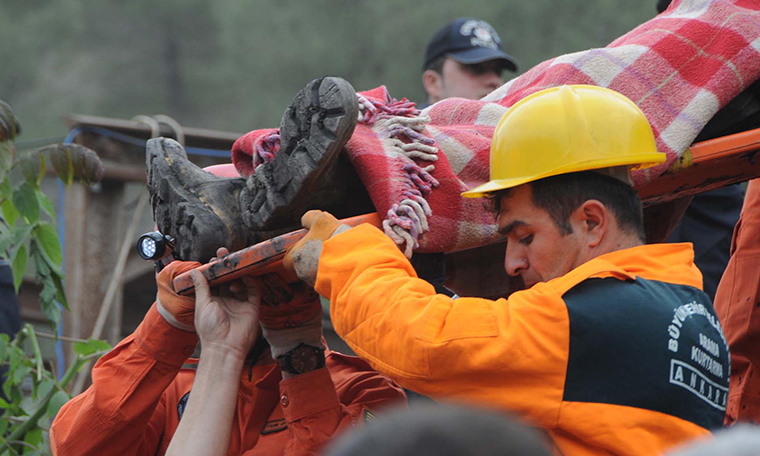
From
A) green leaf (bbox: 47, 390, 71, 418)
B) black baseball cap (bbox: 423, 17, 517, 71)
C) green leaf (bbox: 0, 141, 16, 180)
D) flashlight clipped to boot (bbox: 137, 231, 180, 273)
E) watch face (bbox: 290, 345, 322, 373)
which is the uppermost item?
black baseball cap (bbox: 423, 17, 517, 71)

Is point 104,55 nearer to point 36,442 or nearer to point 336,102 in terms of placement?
point 36,442

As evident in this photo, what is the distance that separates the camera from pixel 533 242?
1.63m

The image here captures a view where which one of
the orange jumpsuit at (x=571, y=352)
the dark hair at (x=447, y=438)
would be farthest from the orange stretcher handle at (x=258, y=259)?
the dark hair at (x=447, y=438)

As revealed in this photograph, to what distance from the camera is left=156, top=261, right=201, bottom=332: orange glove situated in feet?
6.57

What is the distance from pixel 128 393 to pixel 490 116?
973 mm

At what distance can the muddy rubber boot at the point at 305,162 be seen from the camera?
1.64 metres

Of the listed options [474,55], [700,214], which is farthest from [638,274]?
[474,55]

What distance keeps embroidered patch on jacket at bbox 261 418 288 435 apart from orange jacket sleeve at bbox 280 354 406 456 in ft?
0.28

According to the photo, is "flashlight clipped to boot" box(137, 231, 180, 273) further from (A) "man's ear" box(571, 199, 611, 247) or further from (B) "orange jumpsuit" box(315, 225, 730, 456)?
(A) "man's ear" box(571, 199, 611, 247)

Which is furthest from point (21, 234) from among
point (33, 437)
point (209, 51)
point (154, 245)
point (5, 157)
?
point (209, 51)

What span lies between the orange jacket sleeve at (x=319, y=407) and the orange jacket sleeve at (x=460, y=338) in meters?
0.51

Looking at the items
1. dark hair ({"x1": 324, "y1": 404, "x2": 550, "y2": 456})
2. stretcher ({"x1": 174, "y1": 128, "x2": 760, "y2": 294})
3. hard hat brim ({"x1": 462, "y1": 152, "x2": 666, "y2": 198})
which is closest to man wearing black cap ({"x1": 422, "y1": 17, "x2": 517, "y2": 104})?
stretcher ({"x1": 174, "y1": 128, "x2": 760, "y2": 294})

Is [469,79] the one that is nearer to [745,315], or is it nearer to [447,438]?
[745,315]

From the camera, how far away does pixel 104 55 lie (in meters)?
7.47
